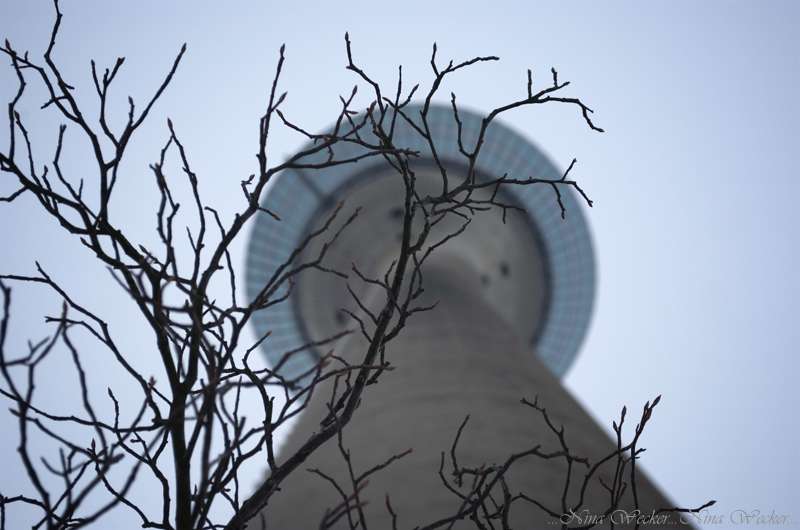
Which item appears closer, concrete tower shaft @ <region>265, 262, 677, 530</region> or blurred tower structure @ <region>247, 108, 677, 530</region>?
concrete tower shaft @ <region>265, 262, 677, 530</region>

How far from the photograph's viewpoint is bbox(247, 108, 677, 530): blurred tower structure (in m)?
6.59

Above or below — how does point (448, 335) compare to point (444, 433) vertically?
above

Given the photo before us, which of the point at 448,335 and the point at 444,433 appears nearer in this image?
the point at 444,433

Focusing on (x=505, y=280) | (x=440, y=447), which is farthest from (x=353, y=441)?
(x=505, y=280)

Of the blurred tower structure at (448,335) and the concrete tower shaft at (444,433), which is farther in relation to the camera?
the blurred tower structure at (448,335)

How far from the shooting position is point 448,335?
11.1 metres

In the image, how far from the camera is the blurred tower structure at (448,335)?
21.6ft

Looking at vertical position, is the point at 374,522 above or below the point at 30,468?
above

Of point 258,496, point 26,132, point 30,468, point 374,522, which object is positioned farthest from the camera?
point 374,522

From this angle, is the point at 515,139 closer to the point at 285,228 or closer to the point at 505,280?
the point at 505,280

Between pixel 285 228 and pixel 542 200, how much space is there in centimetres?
908

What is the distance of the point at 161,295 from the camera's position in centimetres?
203

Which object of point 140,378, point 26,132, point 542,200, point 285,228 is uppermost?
point 285,228

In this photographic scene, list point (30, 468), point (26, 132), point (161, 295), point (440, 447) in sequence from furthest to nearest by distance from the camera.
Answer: point (440, 447) → point (26, 132) → point (161, 295) → point (30, 468)
